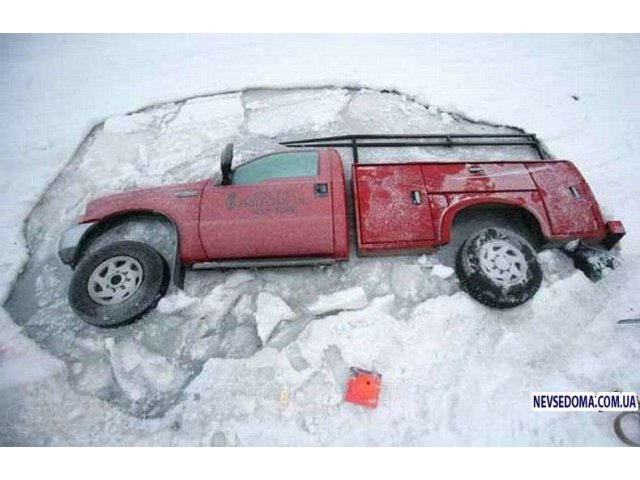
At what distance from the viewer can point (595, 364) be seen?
2984 mm

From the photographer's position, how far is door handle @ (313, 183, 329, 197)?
320 cm

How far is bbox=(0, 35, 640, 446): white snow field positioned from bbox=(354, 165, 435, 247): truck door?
415 mm

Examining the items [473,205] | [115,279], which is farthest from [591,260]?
[115,279]

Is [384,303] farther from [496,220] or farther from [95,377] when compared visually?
[95,377]

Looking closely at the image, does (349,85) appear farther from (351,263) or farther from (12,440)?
(12,440)

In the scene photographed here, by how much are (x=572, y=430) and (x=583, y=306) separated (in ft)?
3.36

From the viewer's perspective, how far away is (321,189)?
127 inches

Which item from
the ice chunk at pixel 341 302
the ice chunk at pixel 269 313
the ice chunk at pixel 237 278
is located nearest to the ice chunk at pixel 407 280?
the ice chunk at pixel 341 302

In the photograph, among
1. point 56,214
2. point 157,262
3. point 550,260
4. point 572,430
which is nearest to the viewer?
point 572,430

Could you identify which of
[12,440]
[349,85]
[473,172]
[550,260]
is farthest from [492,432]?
[349,85]

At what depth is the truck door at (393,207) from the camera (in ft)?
10.6

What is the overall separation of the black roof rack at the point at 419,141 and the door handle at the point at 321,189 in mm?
1396

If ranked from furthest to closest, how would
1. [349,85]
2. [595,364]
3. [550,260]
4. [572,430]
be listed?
[349,85], [550,260], [595,364], [572,430]

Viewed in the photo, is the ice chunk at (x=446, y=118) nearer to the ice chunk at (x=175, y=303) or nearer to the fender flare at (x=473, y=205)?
the fender flare at (x=473, y=205)
